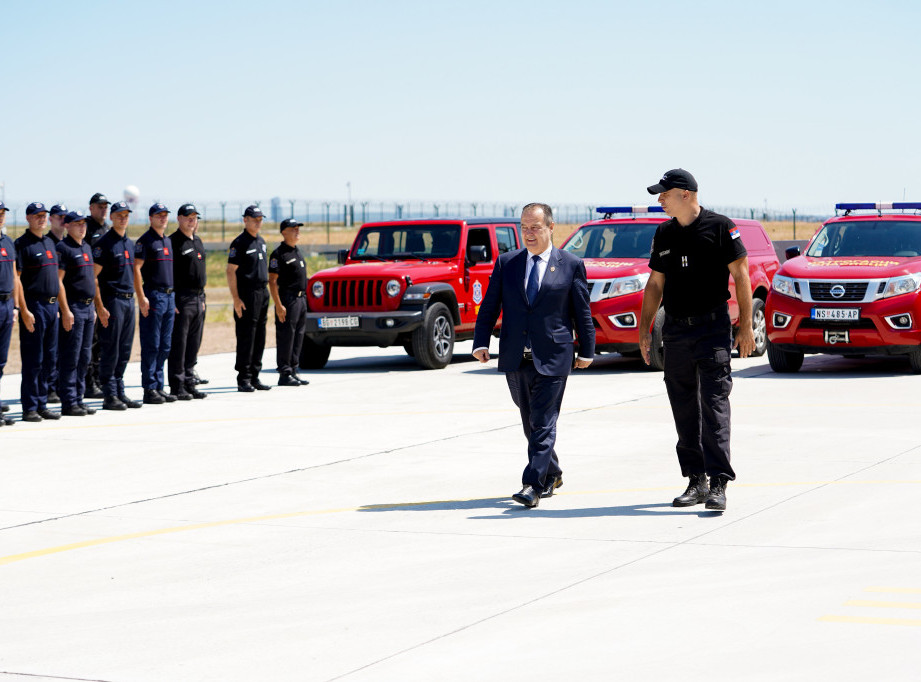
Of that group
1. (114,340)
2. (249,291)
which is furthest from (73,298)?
(249,291)

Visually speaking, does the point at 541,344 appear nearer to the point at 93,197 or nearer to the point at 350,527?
the point at 350,527

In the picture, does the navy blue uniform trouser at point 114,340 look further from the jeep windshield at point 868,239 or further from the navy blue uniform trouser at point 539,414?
the jeep windshield at point 868,239

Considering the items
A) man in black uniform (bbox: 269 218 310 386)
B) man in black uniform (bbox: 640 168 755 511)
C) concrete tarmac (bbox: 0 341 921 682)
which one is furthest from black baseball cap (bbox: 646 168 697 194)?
man in black uniform (bbox: 269 218 310 386)

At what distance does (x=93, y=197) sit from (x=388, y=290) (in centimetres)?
452

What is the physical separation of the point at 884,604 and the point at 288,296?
11.0 meters

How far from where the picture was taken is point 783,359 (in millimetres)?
16734

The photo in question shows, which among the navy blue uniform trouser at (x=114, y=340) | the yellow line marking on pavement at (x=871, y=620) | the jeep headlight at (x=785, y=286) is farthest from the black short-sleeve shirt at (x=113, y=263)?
the yellow line marking on pavement at (x=871, y=620)

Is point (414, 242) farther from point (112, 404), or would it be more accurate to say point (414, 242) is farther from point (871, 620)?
point (871, 620)

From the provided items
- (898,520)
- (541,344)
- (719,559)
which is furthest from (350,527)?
(898,520)

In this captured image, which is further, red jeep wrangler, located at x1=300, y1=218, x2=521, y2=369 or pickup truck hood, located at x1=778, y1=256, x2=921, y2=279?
red jeep wrangler, located at x1=300, y1=218, x2=521, y2=369

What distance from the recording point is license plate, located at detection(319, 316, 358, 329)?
59.4 feet

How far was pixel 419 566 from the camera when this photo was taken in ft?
22.7

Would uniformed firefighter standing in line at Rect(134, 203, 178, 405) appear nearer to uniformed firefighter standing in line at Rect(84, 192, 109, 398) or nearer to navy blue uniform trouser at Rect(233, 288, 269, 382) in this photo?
uniformed firefighter standing in line at Rect(84, 192, 109, 398)

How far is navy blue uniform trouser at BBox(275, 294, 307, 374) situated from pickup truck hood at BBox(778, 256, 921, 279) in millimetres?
5638
